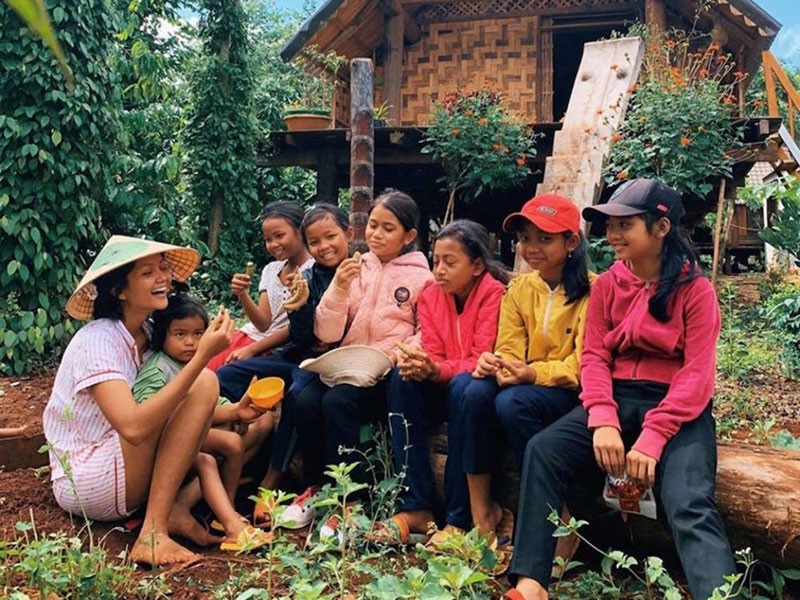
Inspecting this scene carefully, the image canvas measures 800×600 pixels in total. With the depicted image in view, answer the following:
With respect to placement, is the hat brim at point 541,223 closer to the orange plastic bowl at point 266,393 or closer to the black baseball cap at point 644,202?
the black baseball cap at point 644,202

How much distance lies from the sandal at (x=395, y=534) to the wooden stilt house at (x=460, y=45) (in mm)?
6621

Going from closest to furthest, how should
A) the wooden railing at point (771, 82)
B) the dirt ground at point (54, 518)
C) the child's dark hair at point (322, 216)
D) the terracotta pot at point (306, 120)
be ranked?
the dirt ground at point (54, 518), the child's dark hair at point (322, 216), the terracotta pot at point (306, 120), the wooden railing at point (771, 82)

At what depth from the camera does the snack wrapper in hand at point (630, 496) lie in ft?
7.95

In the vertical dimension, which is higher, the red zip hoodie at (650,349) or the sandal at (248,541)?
the red zip hoodie at (650,349)

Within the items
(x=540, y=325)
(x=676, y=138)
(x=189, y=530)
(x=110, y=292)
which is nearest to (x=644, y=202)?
(x=540, y=325)

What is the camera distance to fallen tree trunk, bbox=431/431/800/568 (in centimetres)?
241

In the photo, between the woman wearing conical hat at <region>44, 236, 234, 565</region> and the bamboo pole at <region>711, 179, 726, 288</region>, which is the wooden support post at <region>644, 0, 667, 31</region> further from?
the woman wearing conical hat at <region>44, 236, 234, 565</region>

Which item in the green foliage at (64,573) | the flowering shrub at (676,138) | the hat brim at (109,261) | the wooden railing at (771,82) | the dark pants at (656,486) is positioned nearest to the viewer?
the dark pants at (656,486)

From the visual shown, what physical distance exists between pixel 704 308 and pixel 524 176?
5242 mm

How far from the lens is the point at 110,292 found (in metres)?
2.85

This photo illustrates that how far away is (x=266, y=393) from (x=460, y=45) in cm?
819

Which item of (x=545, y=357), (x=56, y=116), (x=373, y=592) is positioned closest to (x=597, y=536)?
(x=545, y=357)

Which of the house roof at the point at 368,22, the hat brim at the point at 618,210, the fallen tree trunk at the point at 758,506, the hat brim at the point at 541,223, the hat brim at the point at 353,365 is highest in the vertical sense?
the house roof at the point at 368,22

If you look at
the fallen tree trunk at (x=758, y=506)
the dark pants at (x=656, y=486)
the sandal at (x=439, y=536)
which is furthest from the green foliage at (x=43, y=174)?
the fallen tree trunk at (x=758, y=506)
